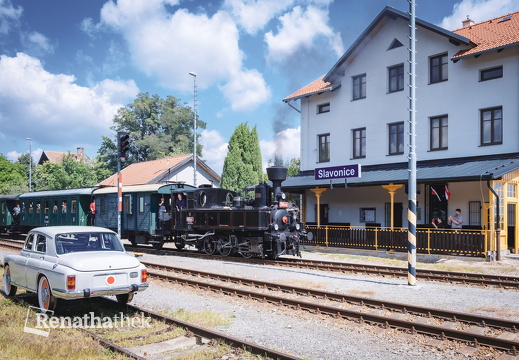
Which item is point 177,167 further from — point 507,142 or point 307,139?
point 507,142

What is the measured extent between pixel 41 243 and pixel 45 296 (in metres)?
1.00

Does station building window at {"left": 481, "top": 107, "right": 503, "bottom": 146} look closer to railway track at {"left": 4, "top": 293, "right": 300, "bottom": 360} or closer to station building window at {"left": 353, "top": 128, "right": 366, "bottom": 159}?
station building window at {"left": 353, "top": 128, "right": 366, "bottom": 159}

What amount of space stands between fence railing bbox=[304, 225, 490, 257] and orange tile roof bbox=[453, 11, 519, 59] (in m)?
7.47

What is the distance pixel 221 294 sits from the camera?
10.8 metres

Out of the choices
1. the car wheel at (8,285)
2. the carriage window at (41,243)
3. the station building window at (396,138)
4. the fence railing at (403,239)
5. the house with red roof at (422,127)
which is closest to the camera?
the carriage window at (41,243)

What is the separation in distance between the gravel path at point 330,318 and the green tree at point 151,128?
41.8 metres

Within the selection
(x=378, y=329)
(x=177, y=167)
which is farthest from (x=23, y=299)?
(x=177, y=167)

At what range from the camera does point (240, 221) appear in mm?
16469

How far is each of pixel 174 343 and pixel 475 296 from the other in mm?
7230

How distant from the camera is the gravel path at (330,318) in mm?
6596

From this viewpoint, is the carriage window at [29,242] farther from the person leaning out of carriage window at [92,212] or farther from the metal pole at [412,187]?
the person leaning out of carriage window at [92,212]

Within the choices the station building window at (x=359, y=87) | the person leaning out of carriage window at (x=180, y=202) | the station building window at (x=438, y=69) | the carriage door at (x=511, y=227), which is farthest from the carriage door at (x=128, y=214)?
the carriage door at (x=511, y=227)

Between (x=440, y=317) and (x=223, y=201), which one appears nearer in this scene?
(x=440, y=317)

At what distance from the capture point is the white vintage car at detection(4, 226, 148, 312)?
291 inches
